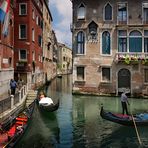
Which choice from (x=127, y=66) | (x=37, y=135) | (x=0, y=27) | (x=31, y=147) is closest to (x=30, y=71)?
(x=127, y=66)

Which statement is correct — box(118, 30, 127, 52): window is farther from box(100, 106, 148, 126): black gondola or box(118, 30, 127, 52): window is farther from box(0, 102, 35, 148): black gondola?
box(0, 102, 35, 148): black gondola

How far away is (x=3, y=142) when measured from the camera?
31.1 feet

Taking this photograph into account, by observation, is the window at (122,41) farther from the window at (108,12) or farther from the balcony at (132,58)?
the window at (108,12)

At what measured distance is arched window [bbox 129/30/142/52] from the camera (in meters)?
24.0

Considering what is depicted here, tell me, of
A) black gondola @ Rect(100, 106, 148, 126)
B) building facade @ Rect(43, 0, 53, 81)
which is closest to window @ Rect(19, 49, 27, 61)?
building facade @ Rect(43, 0, 53, 81)

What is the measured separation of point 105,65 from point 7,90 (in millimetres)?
9216

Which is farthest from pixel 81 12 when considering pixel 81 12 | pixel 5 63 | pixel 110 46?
pixel 5 63

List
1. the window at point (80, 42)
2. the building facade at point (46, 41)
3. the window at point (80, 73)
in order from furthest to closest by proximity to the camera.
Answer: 1. the building facade at point (46, 41)
2. the window at point (80, 73)
3. the window at point (80, 42)

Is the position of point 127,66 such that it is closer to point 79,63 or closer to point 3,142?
point 79,63

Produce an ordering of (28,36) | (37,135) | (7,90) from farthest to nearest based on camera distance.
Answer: (28,36)
(7,90)
(37,135)

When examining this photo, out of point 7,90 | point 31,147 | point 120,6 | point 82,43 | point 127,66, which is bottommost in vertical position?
point 31,147

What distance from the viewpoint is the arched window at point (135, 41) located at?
78.7 ft

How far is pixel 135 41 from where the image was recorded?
24109mm

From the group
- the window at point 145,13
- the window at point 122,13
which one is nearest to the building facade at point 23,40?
the window at point 122,13
